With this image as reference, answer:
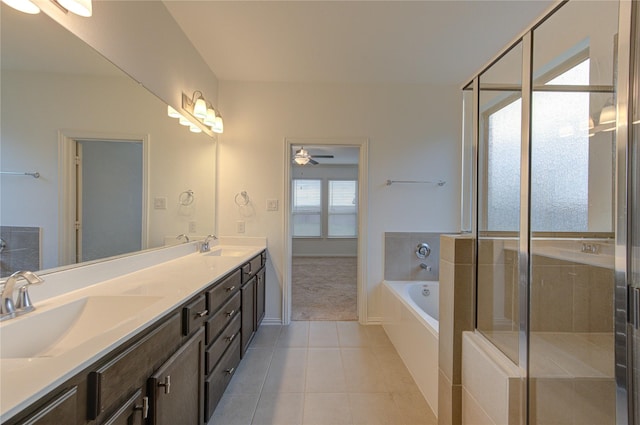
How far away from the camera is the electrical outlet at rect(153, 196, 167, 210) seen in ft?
6.45

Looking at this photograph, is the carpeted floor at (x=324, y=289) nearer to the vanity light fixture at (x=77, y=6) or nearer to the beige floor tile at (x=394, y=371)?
the beige floor tile at (x=394, y=371)

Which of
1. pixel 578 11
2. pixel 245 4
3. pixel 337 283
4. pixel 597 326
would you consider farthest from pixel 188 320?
pixel 337 283

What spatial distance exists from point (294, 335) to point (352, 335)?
1.90ft

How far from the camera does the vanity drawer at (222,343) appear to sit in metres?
1.49

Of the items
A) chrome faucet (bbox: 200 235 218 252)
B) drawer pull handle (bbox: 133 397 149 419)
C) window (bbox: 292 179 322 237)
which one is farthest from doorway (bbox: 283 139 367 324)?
drawer pull handle (bbox: 133 397 149 419)

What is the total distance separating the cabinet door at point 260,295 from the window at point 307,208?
14.4ft

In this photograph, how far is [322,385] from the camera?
1.94m

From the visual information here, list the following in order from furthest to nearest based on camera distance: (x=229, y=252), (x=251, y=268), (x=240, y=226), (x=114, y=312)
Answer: (x=240, y=226), (x=229, y=252), (x=251, y=268), (x=114, y=312)

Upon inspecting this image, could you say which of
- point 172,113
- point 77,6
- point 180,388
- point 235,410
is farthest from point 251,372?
point 77,6

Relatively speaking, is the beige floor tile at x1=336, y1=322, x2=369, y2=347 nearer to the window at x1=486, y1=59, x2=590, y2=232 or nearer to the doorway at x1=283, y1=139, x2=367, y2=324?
the window at x1=486, y1=59, x2=590, y2=232

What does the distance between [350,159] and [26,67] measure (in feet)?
18.9

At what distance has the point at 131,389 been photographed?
2.86ft

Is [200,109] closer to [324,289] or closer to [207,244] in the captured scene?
[207,244]

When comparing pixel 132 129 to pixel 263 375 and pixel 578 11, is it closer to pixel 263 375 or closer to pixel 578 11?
pixel 263 375
